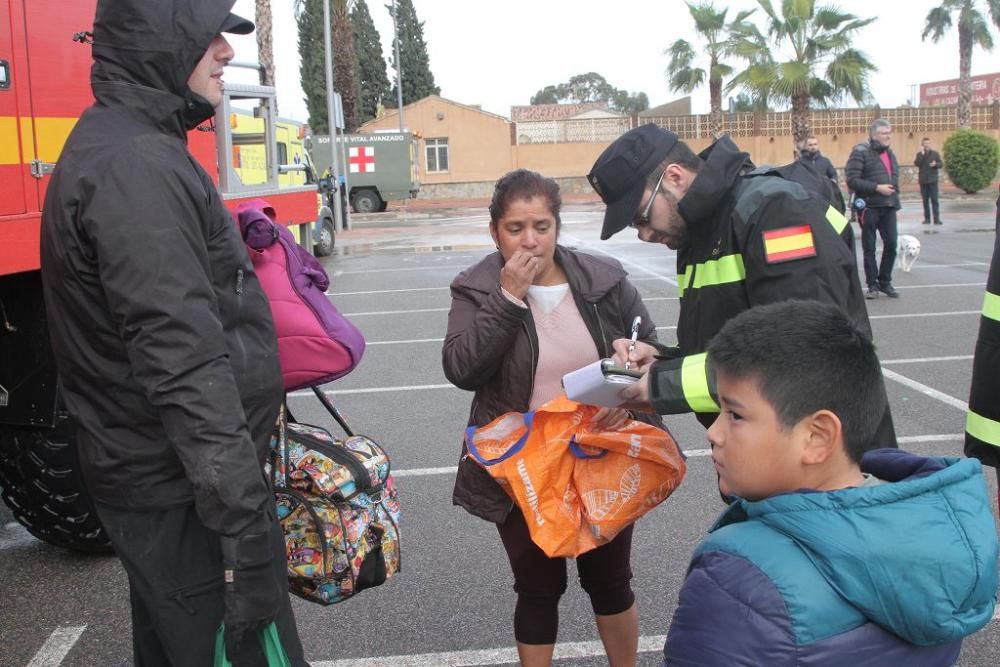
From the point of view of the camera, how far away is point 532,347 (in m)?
2.79

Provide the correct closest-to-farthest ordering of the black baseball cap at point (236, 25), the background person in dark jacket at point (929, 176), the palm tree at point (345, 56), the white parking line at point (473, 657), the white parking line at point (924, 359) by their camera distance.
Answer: the black baseball cap at point (236, 25) → the white parking line at point (473, 657) → the white parking line at point (924, 359) → the background person in dark jacket at point (929, 176) → the palm tree at point (345, 56)

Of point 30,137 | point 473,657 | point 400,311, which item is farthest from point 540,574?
point 400,311

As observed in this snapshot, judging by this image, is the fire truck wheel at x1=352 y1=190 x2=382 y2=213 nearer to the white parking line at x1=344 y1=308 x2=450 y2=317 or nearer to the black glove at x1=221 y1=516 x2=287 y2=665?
the white parking line at x1=344 y1=308 x2=450 y2=317

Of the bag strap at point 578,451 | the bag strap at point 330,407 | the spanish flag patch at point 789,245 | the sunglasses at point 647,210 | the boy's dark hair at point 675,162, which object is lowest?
the bag strap at point 578,451

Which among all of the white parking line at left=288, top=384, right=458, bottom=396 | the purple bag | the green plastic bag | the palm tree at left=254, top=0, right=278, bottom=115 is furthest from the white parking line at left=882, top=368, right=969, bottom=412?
the palm tree at left=254, top=0, right=278, bottom=115

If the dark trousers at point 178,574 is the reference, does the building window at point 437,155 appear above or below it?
above

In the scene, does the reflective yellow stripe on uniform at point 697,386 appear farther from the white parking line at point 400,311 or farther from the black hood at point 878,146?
the black hood at point 878,146

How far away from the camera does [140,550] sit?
208 centimetres

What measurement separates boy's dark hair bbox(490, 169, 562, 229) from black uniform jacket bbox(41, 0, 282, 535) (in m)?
0.88

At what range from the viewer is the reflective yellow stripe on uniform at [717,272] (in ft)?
8.29

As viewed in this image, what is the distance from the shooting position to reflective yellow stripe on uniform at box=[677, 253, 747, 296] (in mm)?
2525

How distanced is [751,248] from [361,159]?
32829 millimetres

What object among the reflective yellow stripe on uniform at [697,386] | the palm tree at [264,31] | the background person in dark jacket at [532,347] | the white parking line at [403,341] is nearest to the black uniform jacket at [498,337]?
the background person in dark jacket at [532,347]

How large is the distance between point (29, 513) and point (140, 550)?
2396 mm
